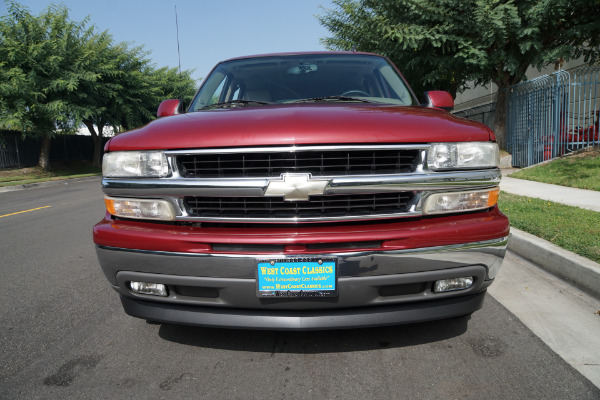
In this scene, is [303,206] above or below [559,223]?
above

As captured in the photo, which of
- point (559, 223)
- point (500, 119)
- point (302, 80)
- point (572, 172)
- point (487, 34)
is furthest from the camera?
point (500, 119)

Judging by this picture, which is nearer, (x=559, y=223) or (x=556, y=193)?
(x=559, y=223)

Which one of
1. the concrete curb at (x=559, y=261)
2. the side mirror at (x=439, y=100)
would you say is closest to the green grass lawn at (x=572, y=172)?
the concrete curb at (x=559, y=261)

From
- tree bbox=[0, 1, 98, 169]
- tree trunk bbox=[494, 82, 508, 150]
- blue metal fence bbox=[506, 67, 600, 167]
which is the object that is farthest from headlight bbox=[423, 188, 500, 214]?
tree bbox=[0, 1, 98, 169]

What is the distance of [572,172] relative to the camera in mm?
9227

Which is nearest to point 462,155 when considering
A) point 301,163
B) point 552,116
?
point 301,163

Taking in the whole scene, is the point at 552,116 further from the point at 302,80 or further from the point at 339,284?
the point at 339,284

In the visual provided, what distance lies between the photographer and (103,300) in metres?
3.54

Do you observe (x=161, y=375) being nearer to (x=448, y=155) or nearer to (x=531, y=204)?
(x=448, y=155)

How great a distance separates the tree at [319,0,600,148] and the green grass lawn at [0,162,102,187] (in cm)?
1494

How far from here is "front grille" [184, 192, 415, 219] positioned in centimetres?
226

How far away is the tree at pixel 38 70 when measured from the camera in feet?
64.2

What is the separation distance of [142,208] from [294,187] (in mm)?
838

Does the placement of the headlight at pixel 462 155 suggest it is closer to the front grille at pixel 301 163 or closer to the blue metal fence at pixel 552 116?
the front grille at pixel 301 163
